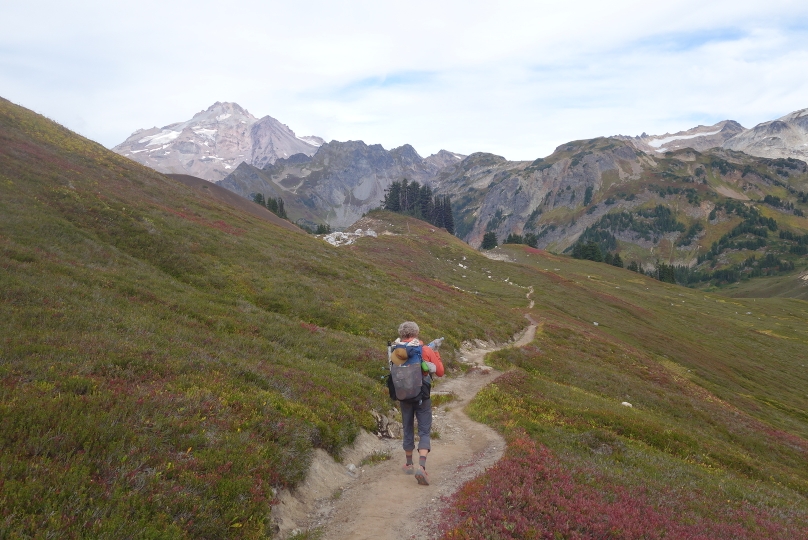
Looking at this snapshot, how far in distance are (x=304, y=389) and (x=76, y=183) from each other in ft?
119

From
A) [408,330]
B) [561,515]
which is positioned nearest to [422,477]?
[561,515]

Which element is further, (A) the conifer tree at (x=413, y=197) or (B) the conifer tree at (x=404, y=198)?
(B) the conifer tree at (x=404, y=198)

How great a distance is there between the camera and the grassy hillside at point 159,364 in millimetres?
6785

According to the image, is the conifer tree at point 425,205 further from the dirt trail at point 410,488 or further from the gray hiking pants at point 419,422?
the gray hiking pants at point 419,422

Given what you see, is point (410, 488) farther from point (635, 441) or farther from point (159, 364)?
point (635, 441)

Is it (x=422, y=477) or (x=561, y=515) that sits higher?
(x=561, y=515)

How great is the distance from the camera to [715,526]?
959 cm

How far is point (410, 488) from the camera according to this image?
34.0 feet

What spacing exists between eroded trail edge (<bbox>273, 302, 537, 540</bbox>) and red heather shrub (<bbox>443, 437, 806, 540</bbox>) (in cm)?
87

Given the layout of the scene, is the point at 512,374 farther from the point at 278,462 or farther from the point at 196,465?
the point at 196,465

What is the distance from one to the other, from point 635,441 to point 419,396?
11.6 meters

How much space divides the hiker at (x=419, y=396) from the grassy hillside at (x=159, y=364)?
7.86 feet

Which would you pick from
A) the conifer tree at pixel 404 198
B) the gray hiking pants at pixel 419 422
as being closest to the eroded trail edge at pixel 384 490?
the gray hiking pants at pixel 419 422

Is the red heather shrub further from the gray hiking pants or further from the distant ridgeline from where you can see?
the distant ridgeline
